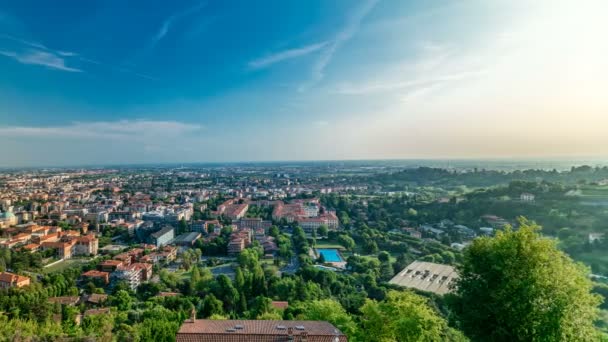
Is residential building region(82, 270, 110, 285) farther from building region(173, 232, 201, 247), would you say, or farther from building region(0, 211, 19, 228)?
building region(0, 211, 19, 228)

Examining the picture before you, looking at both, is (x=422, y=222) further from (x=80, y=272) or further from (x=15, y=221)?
(x=15, y=221)

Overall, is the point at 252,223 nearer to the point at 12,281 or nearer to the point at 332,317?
the point at 12,281

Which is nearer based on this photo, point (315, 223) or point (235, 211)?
point (315, 223)

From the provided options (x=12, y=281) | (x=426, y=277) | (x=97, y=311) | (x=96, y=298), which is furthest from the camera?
(x=426, y=277)

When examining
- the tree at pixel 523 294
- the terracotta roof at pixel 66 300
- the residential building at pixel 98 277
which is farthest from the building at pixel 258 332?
the residential building at pixel 98 277

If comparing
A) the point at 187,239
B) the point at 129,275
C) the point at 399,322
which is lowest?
the point at 187,239

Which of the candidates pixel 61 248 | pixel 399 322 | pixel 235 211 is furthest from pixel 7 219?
pixel 399 322
